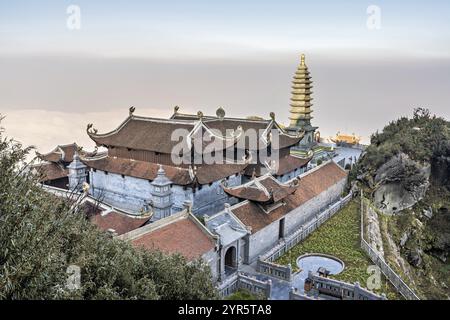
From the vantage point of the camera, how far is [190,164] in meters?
24.0

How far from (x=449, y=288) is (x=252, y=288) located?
18113mm

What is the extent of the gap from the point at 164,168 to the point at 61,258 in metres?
15.7

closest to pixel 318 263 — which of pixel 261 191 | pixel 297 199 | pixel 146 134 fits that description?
pixel 261 191

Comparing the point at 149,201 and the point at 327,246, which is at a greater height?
the point at 149,201

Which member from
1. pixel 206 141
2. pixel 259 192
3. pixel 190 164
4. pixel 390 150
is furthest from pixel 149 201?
pixel 390 150

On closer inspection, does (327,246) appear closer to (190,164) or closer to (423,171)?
(190,164)

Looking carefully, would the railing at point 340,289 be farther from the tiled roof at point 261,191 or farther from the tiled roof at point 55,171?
the tiled roof at point 55,171

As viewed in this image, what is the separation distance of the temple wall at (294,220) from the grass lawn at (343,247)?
1.09 metres

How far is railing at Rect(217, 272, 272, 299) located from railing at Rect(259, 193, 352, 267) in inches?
88.7

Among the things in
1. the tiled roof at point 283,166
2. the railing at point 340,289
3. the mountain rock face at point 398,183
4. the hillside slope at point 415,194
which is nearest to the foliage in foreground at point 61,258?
the railing at point 340,289

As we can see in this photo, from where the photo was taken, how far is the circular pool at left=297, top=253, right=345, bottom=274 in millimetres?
19750

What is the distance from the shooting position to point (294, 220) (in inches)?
958

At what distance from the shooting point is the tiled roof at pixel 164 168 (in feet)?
77.3
